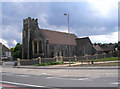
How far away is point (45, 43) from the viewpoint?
54688 mm

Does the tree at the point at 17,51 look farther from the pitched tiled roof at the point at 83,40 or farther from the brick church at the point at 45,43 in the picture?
the pitched tiled roof at the point at 83,40

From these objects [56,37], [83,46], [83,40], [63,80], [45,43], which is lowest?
[63,80]

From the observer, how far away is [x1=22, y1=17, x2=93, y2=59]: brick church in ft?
182

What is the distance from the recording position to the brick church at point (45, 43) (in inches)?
2185

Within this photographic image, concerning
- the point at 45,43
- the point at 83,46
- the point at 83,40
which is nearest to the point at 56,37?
the point at 45,43

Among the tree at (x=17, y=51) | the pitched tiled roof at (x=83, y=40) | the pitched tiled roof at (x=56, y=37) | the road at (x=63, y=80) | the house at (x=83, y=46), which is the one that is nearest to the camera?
the road at (x=63, y=80)

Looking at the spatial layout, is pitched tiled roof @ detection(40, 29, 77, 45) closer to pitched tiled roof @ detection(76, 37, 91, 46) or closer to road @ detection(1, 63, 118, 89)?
pitched tiled roof @ detection(76, 37, 91, 46)

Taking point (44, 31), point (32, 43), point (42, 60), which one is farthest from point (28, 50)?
point (42, 60)

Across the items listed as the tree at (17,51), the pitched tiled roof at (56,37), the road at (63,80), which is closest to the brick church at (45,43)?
the pitched tiled roof at (56,37)

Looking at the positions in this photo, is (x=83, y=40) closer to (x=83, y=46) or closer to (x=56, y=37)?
(x=83, y=46)

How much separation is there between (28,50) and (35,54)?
413cm

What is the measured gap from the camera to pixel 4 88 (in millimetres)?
9484

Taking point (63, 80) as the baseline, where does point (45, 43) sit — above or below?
above

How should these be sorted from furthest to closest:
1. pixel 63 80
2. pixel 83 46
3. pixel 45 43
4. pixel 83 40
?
pixel 83 40 < pixel 83 46 < pixel 45 43 < pixel 63 80
